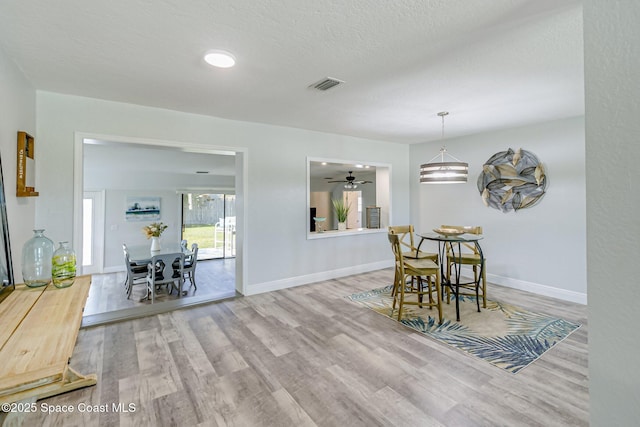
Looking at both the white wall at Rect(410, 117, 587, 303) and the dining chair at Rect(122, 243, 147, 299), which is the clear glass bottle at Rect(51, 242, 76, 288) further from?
the white wall at Rect(410, 117, 587, 303)

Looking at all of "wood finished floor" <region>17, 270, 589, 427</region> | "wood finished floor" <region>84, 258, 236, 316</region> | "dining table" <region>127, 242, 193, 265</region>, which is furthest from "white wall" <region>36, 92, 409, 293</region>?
"dining table" <region>127, 242, 193, 265</region>

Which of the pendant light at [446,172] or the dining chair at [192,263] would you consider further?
the dining chair at [192,263]

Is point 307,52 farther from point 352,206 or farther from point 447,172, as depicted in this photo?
point 352,206

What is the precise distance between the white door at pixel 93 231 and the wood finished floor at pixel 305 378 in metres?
4.73

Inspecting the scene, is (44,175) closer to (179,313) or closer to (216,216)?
(179,313)

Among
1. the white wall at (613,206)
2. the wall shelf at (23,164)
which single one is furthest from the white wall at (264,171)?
the white wall at (613,206)

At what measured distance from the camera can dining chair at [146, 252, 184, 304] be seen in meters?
4.60

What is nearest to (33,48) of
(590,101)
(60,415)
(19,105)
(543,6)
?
(19,105)

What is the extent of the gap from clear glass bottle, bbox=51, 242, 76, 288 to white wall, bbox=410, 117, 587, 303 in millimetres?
5185

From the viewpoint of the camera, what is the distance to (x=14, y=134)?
2.24 m

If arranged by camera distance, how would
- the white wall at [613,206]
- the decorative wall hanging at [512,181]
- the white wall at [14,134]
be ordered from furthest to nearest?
the decorative wall hanging at [512,181] → the white wall at [14,134] → the white wall at [613,206]

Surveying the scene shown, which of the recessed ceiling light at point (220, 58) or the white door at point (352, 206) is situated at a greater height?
the recessed ceiling light at point (220, 58)

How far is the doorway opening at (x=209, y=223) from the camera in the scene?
8.40m

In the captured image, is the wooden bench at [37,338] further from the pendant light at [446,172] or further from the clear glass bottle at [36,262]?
the pendant light at [446,172]
